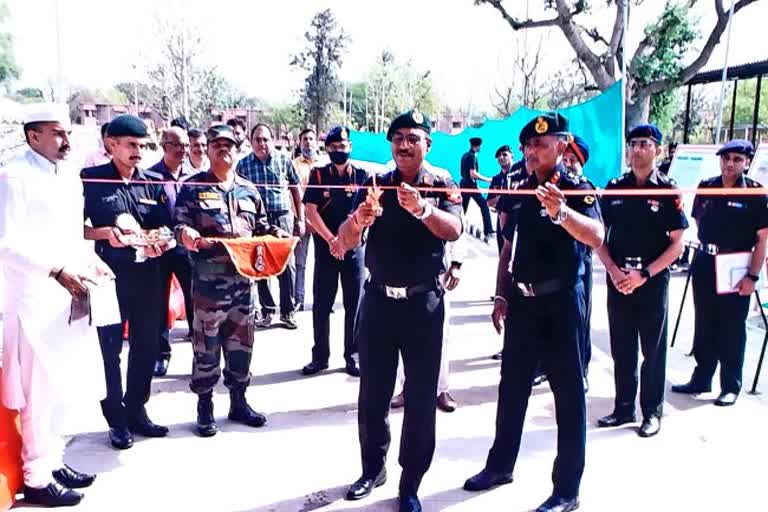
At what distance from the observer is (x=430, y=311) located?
113 inches

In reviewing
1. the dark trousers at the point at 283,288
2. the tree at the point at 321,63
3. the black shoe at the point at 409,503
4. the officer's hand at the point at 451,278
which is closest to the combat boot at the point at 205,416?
the black shoe at the point at 409,503

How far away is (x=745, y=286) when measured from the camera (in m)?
4.24

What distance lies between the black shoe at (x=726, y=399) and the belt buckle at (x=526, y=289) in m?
2.37

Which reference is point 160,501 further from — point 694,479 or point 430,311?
point 694,479

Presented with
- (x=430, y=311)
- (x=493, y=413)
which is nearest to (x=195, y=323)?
(x=430, y=311)

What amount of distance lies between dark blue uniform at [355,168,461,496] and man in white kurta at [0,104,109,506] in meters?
1.34

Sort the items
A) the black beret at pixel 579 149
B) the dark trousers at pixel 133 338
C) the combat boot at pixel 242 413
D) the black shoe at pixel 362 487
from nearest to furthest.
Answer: the black shoe at pixel 362 487
the dark trousers at pixel 133 338
the combat boot at pixel 242 413
the black beret at pixel 579 149

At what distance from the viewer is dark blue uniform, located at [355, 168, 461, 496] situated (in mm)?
2840

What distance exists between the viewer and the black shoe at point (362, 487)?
3.09 meters

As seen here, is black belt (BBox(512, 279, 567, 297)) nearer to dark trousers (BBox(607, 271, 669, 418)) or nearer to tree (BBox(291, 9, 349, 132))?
dark trousers (BBox(607, 271, 669, 418))

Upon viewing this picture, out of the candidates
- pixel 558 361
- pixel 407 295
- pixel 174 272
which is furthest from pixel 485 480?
pixel 174 272

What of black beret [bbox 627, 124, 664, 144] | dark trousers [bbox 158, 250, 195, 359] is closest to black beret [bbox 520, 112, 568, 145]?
black beret [bbox 627, 124, 664, 144]

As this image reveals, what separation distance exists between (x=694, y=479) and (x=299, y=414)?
240cm

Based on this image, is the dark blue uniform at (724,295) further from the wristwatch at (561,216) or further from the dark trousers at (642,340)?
the wristwatch at (561,216)
